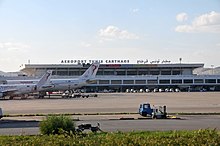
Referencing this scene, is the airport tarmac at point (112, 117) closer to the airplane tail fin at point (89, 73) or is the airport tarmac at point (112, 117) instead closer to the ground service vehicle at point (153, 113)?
the ground service vehicle at point (153, 113)

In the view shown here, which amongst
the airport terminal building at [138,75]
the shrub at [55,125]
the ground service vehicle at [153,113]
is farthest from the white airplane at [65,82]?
the shrub at [55,125]

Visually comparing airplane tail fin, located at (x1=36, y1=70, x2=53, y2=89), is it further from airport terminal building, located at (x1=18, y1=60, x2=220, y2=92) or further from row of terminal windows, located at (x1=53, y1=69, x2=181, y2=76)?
row of terminal windows, located at (x1=53, y1=69, x2=181, y2=76)

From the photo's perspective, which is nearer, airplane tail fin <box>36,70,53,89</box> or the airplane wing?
the airplane wing

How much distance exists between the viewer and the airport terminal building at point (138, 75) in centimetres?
17512

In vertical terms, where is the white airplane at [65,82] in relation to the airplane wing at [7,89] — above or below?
above

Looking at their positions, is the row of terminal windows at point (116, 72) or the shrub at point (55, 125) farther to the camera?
the row of terminal windows at point (116, 72)

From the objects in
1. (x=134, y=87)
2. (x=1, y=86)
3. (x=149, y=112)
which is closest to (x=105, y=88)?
(x=134, y=87)

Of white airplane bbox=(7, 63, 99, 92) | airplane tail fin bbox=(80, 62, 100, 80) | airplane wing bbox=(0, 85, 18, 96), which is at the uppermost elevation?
airplane tail fin bbox=(80, 62, 100, 80)

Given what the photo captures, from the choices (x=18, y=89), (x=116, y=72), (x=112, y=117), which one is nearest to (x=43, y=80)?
(x=18, y=89)

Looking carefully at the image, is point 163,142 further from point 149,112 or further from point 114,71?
point 114,71

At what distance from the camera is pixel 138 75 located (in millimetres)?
189500

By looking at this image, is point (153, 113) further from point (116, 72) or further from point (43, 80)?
point (116, 72)

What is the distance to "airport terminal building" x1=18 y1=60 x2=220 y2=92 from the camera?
17512cm

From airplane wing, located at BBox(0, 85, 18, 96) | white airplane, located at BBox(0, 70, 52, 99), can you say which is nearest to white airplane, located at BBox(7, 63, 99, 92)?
white airplane, located at BBox(0, 70, 52, 99)
